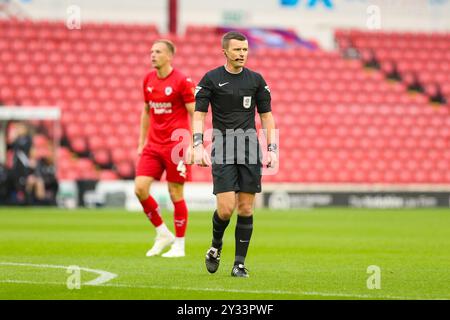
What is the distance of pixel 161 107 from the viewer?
11930 millimetres

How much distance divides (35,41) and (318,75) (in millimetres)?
8747

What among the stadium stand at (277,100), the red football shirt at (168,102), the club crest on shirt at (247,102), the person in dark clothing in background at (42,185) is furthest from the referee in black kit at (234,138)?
the stadium stand at (277,100)

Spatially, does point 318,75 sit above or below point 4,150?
above

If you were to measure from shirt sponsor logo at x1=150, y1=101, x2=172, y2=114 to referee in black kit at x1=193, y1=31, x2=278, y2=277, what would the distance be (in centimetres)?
235

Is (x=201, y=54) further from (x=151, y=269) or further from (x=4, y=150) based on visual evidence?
(x=151, y=269)

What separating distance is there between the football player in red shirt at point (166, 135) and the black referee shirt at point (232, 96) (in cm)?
226

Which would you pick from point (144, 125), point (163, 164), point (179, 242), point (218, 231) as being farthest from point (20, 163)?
point (218, 231)

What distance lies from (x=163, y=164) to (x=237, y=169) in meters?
2.70

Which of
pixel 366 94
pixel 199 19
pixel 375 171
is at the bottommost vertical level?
pixel 375 171

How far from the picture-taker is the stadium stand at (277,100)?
28859mm

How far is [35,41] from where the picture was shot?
100 ft

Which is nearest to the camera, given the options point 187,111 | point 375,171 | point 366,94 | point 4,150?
point 187,111

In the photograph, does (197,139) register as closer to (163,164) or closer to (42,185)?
(163,164)
